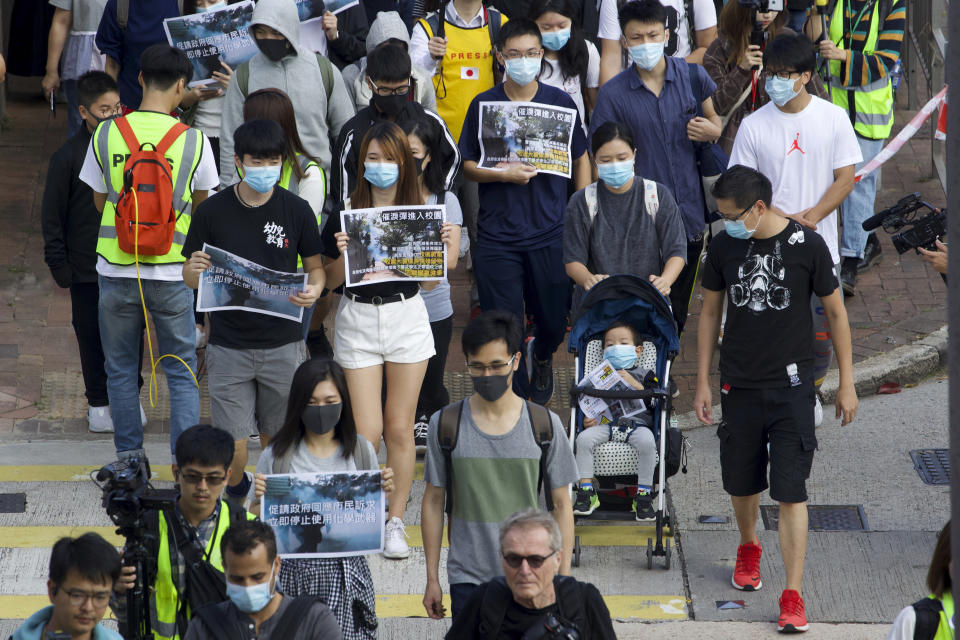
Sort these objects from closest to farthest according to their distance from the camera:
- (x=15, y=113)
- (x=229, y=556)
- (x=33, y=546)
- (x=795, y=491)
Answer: (x=229, y=556)
(x=795, y=491)
(x=33, y=546)
(x=15, y=113)

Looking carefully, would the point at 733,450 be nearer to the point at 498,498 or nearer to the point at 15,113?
the point at 498,498

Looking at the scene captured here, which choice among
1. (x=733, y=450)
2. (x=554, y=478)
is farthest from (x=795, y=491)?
(x=554, y=478)

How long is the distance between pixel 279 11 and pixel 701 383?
11.7 feet

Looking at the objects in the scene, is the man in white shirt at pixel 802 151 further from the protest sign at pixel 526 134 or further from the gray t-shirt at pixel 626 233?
the protest sign at pixel 526 134

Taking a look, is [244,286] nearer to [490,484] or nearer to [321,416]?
[321,416]

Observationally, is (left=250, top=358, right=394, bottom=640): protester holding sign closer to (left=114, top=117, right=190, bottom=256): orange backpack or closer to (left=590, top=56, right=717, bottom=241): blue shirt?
(left=114, top=117, right=190, bottom=256): orange backpack

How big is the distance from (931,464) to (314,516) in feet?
15.1

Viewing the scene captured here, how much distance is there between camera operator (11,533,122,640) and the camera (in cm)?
510

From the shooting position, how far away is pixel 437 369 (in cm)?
824

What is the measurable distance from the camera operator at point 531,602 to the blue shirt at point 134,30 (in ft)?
21.4

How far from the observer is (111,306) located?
8133 millimetres

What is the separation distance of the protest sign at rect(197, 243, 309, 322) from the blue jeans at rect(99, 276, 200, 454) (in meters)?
0.72

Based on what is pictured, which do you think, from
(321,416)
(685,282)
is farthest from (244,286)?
(685,282)

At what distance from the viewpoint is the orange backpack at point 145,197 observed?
7.86 meters
